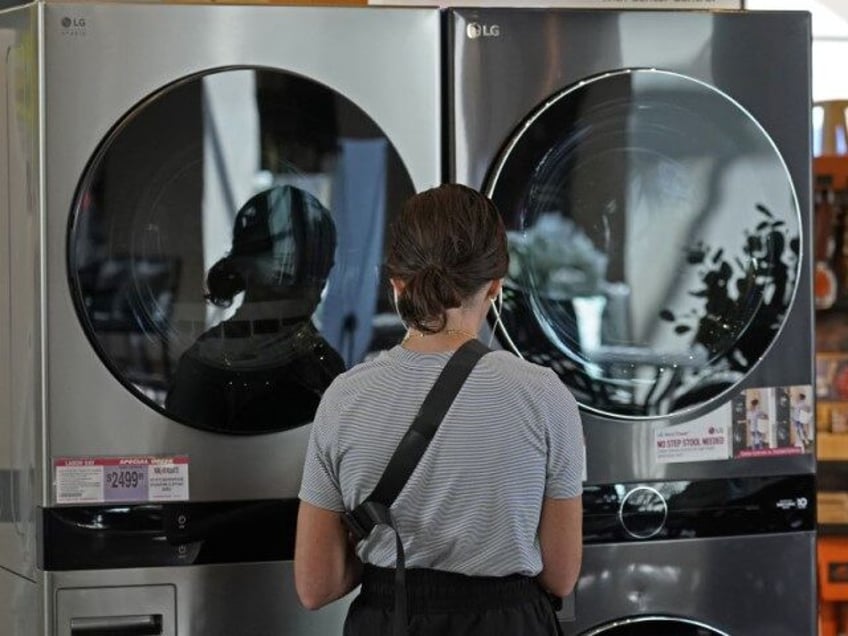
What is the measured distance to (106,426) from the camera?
2148mm

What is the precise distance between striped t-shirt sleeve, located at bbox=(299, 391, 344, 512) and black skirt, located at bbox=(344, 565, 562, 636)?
11 cm

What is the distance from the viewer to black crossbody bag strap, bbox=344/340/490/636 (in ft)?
5.59

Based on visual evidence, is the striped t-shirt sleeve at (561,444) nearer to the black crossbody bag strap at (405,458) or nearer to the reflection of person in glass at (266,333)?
the black crossbody bag strap at (405,458)

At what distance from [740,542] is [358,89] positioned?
98cm

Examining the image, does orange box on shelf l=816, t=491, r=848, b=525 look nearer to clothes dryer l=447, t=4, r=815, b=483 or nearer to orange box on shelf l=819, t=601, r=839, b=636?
orange box on shelf l=819, t=601, r=839, b=636

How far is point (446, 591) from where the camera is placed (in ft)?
5.79

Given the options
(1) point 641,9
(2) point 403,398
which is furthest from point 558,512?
(1) point 641,9

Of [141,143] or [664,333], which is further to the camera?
[664,333]

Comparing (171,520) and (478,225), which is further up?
(478,225)

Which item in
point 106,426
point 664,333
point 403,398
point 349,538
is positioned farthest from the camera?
point 664,333

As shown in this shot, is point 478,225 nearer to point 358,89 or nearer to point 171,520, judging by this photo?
point 358,89

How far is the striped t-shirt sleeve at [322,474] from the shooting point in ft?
5.79

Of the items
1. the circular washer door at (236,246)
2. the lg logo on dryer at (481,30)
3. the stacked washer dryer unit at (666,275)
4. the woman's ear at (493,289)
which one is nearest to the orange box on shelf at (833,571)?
the stacked washer dryer unit at (666,275)

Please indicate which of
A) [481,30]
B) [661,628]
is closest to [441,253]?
[481,30]
